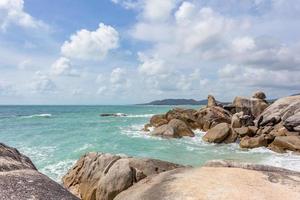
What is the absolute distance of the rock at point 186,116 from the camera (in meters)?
41.4

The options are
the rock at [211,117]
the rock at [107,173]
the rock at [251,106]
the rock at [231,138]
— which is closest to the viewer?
the rock at [107,173]

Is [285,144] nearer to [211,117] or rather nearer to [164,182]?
[211,117]

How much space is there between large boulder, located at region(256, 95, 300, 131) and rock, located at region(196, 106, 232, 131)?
16.2 feet

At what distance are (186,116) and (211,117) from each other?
3192 mm

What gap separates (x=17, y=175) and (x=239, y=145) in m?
26.2

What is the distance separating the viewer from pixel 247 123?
36.7m

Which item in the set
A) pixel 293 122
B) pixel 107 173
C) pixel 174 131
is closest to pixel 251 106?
A: pixel 293 122

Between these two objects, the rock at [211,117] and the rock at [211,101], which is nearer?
the rock at [211,117]

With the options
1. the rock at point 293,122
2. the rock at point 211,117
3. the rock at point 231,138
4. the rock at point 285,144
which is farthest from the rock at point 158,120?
the rock at point 285,144

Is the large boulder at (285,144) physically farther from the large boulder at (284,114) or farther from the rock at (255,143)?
the large boulder at (284,114)

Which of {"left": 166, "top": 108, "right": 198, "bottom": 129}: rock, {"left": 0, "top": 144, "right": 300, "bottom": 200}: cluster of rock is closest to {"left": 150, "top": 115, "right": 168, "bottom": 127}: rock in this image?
{"left": 166, "top": 108, "right": 198, "bottom": 129}: rock

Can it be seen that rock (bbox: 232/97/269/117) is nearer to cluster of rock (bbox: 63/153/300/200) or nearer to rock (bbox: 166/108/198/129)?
rock (bbox: 166/108/198/129)

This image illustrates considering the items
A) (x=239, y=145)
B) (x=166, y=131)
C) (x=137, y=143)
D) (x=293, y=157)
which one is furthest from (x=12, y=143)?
(x=293, y=157)

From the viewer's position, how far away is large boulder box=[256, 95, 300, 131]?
3076cm
